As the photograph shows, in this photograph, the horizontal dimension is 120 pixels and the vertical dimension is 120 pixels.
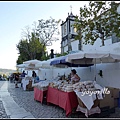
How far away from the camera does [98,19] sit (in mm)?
8570

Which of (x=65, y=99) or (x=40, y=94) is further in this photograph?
(x=40, y=94)

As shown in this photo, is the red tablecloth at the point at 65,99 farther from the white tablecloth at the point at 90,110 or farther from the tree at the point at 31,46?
the tree at the point at 31,46

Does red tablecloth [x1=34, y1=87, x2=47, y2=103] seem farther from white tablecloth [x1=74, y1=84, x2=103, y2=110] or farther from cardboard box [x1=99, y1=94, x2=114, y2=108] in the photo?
cardboard box [x1=99, y1=94, x2=114, y2=108]

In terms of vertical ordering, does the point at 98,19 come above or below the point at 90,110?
above

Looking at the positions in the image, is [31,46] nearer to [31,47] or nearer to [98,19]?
[31,47]

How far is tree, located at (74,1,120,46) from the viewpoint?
805 cm

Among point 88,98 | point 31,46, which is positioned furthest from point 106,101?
point 31,46

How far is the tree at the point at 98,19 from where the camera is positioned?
805 centimetres

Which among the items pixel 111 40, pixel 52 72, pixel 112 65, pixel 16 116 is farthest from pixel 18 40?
pixel 16 116

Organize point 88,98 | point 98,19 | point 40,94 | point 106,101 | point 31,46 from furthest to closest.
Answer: point 31,46, point 98,19, point 40,94, point 106,101, point 88,98

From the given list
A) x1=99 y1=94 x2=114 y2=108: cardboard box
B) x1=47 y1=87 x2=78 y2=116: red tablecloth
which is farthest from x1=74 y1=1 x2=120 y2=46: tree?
x1=47 y1=87 x2=78 y2=116: red tablecloth

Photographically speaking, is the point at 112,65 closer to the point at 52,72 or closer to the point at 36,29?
the point at 52,72

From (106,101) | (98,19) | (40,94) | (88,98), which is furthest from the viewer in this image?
(98,19)

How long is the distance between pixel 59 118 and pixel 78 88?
1.03 m
